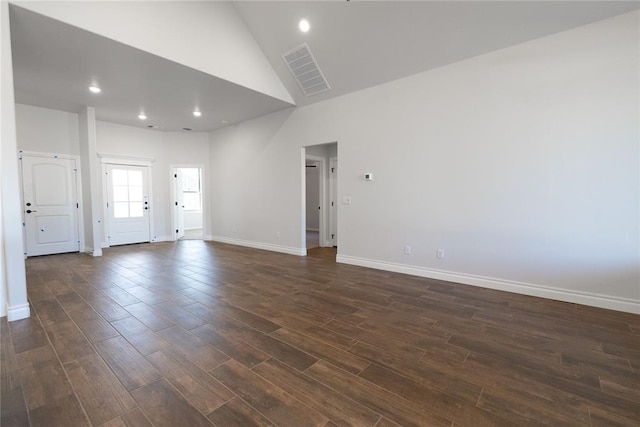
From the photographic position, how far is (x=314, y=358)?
6.68 feet

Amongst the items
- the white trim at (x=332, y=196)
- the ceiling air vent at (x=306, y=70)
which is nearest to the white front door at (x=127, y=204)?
the white trim at (x=332, y=196)

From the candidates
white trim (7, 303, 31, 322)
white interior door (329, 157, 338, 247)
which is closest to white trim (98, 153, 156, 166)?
white interior door (329, 157, 338, 247)

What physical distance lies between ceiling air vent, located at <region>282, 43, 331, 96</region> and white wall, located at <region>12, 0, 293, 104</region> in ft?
1.56

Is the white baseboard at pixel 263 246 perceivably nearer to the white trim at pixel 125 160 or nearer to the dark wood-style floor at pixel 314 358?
the dark wood-style floor at pixel 314 358

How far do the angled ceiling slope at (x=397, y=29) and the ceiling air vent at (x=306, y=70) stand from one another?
0.10 m

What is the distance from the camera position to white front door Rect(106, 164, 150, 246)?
22.0 feet

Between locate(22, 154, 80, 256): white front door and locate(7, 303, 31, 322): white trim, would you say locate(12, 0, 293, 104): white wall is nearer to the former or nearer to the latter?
locate(7, 303, 31, 322): white trim

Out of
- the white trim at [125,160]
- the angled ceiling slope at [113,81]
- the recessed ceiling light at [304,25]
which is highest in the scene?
the recessed ceiling light at [304,25]

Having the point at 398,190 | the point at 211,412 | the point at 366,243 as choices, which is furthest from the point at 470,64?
the point at 211,412

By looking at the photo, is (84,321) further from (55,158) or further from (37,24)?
(55,158)

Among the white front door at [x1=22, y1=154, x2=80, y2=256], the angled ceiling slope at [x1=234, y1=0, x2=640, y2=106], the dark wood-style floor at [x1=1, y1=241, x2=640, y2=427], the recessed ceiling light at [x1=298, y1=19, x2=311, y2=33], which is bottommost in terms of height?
the dark wood-style floor at [x1=1, y1=241, x2=640, y2=427]

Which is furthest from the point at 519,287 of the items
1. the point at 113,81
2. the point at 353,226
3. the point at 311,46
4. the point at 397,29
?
the point at 113,81

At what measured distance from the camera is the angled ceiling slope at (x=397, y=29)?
9.77 ft

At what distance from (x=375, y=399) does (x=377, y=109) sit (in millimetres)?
4008
